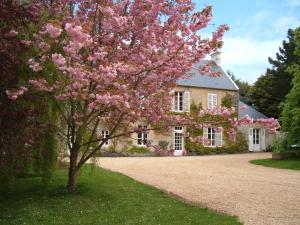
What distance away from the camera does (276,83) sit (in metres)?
36.5

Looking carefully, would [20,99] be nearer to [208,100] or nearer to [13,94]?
[13,94]

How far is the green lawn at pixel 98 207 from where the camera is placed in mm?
8562

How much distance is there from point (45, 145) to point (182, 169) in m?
9.50

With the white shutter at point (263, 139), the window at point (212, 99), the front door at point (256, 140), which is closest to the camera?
the window at point (212, 99)

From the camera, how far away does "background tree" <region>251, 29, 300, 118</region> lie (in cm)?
3562

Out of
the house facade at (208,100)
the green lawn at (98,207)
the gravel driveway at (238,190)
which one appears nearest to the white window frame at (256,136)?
the house facade at (208,100)

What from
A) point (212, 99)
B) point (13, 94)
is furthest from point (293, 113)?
point (13, 94)

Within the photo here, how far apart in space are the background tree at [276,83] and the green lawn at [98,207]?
2483 centimetres

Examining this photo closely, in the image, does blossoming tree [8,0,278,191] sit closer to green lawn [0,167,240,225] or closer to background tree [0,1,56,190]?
background tree [0,1,56,190]

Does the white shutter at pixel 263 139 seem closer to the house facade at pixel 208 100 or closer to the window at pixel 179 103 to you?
the house facade at pixel 208 100

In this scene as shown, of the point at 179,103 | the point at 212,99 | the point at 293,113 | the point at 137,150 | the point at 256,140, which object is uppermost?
the point at 212,99

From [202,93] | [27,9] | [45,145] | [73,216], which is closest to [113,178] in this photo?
[45,145]

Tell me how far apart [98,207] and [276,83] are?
29.3 m

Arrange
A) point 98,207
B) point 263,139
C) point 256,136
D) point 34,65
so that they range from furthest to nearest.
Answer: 1. point 263,139
2. point 256,136
3. point 98,207
4. point 34,65
